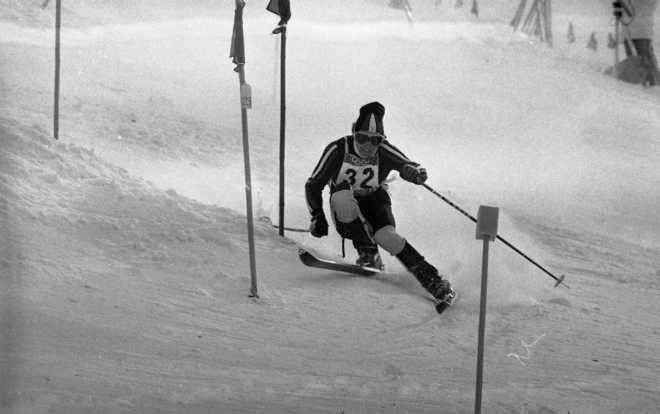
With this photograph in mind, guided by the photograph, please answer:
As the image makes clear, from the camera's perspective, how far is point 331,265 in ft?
16.6

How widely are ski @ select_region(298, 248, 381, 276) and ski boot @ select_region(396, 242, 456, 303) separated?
9.9 inches

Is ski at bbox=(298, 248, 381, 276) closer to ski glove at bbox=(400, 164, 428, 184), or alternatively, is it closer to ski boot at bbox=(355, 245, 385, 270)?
ski boot at bbox=(355, 245, 385, 270)

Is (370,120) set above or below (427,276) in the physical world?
above

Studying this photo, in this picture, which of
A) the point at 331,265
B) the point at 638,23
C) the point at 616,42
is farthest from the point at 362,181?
the point at 638,23

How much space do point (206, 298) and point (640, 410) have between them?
7.11 ft

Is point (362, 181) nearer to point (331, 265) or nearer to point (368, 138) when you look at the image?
point (368, 138)

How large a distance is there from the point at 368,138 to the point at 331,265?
88cm

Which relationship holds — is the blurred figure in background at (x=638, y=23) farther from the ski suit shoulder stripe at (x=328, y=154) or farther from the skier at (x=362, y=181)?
the ski suit shoulder stripe at (x=328, y=154)

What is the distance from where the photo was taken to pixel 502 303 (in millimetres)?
4906

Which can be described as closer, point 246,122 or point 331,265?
point 246,122

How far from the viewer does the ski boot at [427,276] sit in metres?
4.77

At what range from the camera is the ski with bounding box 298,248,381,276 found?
5.04m

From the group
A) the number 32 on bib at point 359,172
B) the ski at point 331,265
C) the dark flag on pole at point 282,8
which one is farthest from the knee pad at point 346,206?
the dark flag on pole at point 282,8

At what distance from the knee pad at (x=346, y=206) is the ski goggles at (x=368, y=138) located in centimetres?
34
